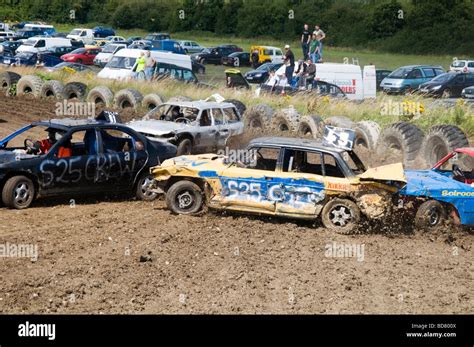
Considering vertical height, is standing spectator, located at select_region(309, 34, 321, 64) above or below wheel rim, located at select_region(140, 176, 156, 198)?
above

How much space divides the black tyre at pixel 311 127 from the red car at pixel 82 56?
27.6 metres

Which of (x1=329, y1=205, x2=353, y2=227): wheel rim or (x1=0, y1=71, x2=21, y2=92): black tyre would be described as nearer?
(x1=329, y1=205, x2=353, y2=227): wheel rim

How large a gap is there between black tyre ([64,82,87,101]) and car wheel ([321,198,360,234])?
1420 centimetres

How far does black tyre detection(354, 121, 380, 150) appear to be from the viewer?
17781mm

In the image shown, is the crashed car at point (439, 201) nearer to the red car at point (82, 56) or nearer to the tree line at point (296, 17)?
the red car at point (82, 56)

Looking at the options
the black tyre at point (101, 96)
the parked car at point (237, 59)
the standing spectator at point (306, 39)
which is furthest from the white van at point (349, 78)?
the parked car at point (237, 59)

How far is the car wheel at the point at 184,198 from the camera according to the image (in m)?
12.1

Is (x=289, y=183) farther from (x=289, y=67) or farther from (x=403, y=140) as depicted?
(x=289, y=67)

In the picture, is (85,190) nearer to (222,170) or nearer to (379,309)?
(222,170)

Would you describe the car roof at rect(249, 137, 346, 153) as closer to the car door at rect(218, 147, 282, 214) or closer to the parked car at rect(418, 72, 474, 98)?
the car door at rect(218, 147, 282, 214)

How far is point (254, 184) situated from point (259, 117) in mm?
9178

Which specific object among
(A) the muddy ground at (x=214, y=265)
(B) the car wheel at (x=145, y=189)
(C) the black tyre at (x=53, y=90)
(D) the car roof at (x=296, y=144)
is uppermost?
(D) the car roof at (x=296, y=144)

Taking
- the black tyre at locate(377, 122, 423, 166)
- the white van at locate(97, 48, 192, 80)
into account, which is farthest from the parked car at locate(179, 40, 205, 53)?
the black tyre at locate(377, 122, 423, 166)
